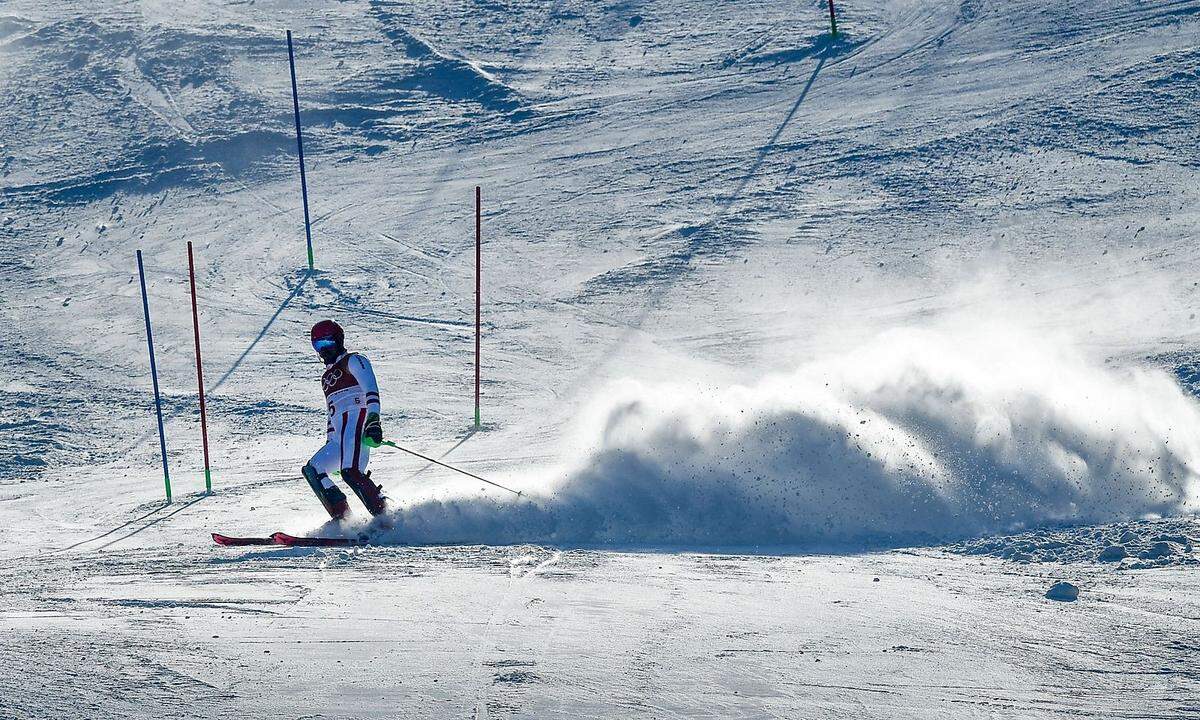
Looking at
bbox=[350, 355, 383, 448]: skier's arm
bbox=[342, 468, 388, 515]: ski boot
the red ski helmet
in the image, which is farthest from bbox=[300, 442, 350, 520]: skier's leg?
the red ski helmet

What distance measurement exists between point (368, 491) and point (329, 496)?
301 mm

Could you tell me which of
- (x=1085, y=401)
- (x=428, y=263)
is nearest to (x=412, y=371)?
(x=428, y=263)

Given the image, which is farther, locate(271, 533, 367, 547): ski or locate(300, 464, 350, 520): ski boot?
locate(300, 464, 350, 520): ski boot

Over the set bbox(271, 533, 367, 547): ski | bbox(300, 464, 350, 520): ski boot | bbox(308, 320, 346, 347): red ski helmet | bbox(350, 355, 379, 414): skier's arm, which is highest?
bbox(308, 320, 346, 347): red ski helmet

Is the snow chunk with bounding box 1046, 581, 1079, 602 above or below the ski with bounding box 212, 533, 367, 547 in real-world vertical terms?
above

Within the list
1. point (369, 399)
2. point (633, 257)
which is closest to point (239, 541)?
point (369, 399)

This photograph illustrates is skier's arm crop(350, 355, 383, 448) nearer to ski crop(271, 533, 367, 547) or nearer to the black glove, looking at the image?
the black glove

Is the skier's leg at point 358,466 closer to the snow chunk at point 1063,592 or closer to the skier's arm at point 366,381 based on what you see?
the skier's arm at point 366,381

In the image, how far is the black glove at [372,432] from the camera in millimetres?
10609

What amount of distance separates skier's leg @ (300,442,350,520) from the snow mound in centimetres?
55

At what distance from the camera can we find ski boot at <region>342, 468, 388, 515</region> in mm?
10328

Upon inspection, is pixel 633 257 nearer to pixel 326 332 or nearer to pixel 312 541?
pixel 326 332

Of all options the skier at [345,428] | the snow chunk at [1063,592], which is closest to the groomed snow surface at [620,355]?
the snow chunk at [1063,592]

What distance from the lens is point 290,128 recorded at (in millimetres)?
23000
